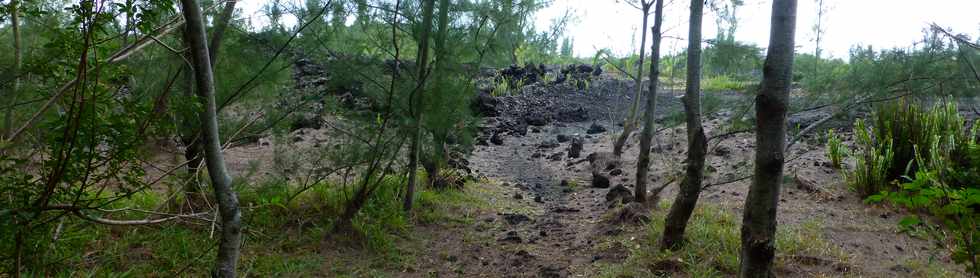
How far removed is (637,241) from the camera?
15.6 ft

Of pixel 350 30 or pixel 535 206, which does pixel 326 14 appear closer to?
pixel 350 30

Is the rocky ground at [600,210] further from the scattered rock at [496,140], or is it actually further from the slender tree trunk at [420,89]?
the slender tree trunk at [420,89]

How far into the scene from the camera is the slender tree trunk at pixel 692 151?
4.06 m

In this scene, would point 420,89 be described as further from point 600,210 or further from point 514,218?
point 600,210

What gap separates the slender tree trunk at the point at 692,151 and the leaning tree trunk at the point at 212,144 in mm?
2935

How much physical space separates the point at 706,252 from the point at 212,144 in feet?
11.1

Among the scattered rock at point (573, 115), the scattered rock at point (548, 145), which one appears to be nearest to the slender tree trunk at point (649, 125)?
the scattered rock at point (548, 145)

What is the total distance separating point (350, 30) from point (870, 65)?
4.70 metres

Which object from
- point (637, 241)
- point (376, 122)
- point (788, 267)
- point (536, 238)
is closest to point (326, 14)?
point (376, 122)

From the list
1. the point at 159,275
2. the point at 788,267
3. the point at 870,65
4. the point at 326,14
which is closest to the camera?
the point at 159,275

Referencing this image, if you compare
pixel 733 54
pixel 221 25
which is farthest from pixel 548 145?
pixel 221 25

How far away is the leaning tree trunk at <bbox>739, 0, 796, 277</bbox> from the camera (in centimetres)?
246

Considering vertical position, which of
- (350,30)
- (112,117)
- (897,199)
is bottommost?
(897,199)

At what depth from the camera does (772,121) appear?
250 centimetres
